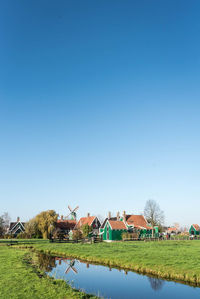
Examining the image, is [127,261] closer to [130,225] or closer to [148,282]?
[148,282]

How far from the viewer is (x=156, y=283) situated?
1409 cm

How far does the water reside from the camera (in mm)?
12273

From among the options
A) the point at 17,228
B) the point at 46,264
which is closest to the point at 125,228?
the point at 46,264

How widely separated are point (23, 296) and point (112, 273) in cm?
835

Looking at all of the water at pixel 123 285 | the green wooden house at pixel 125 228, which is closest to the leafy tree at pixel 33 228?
the green wooden house at pixel 125 228

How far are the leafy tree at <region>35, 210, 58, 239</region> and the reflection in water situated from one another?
4731cm

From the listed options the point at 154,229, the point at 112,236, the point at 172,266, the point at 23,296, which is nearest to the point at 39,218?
the point at 112,236

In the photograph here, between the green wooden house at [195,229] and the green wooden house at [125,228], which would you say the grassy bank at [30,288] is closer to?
the green wooden house at [125,228]

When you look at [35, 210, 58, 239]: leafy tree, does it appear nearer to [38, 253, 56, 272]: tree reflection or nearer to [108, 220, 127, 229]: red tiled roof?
[108, 220, 127, 229]: red tiled roof

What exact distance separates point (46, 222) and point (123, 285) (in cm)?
4830

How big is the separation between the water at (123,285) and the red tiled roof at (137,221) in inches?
1631

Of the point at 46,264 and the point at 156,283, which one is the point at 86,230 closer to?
the point at 46,264

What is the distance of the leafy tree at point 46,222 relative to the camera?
59.0m

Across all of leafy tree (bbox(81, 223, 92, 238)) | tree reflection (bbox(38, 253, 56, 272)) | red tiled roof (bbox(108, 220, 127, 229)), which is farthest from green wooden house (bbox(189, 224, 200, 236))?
tree reflection (bbox(38, 253, 56, 272))
